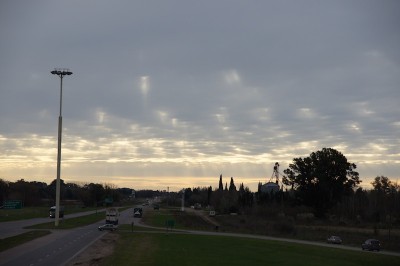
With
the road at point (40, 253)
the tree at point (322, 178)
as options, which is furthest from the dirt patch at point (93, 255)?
the tree at point (322, 178)

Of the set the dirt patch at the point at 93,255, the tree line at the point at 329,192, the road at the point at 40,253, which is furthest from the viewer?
the tree line at the point at 329,192

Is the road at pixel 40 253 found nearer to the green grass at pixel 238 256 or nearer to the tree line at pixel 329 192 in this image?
the green grass at pixel 238 256

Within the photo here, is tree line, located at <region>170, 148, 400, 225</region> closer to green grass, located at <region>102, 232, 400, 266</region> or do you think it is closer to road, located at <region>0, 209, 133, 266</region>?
green grass, located at <region>102, 232, 400, 266</region>

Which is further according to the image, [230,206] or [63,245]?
[230,206]

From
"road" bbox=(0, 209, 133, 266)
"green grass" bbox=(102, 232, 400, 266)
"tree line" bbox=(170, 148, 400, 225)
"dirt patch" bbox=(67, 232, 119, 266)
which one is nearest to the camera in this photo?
→ "road" bbox=(0, 209, 133, 266)

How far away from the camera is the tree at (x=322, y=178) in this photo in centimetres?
12119

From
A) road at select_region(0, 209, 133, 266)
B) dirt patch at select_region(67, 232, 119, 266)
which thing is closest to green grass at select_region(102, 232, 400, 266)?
dirt patch at select_region(67, 232, 119, 266)

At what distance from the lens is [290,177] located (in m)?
128

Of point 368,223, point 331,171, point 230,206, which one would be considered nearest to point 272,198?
point 230,206

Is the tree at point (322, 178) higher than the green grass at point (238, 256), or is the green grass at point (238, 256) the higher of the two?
the tree at point (322, 178)

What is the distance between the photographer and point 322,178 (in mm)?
123625

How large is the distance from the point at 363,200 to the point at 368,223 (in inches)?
1129

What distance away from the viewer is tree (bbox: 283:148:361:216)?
121188 mm

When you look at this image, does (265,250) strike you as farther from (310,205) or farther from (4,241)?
(310,205)
